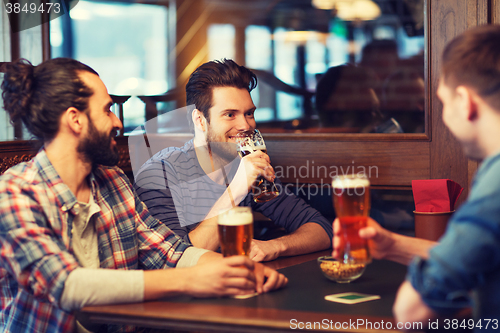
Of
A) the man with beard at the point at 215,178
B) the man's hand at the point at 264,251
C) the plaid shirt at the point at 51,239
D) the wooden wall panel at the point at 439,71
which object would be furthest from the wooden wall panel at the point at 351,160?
the plaid shirt at the point at 51,239

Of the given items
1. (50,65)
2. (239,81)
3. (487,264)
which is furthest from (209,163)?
(487,264)

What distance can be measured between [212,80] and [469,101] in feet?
4.76

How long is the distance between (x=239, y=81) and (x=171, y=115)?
107cm

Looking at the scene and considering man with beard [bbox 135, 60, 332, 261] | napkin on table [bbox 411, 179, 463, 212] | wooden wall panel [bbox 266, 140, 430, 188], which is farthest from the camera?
wooden wall panel [bbox 266, 140, 430, 188]

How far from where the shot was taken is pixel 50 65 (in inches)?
53.7

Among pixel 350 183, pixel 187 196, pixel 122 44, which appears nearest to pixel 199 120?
pixel 187 196

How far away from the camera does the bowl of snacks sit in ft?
4.01

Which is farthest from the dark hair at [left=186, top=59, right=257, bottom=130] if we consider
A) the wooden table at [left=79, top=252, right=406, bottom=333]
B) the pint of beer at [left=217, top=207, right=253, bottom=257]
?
the wooden table at [left=79, top=252, right=406, bottom=333]

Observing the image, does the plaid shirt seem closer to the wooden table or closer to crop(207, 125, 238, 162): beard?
the wooden table

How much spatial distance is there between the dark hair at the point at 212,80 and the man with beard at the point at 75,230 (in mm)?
716

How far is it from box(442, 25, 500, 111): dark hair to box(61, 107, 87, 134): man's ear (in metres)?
0.99

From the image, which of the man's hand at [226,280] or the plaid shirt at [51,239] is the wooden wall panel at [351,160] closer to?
the plaid shirt at [51,239]

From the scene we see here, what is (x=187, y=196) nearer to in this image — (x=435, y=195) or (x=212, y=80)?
(x=212, y=80)

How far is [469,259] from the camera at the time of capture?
74 centimetres
